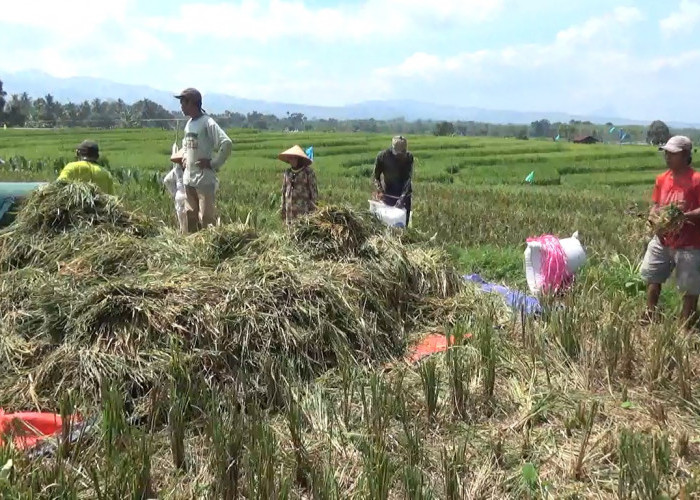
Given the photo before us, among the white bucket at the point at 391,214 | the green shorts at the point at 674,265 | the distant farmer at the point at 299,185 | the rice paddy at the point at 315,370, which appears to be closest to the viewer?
the rice paddy at the point at 315,370

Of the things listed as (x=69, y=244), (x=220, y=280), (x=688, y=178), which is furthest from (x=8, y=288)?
(x=688, y=178)

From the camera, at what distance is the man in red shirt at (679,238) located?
14.1 feet

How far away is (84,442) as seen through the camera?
271 centimetres

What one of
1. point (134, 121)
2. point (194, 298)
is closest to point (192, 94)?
point (194, 298)

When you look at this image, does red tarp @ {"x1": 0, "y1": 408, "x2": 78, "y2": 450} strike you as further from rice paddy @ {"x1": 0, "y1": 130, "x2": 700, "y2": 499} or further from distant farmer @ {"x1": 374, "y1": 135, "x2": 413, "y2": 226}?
distant farmer @ {"x1": 374, "y1": 135, "x2": 413, "y2": 226}

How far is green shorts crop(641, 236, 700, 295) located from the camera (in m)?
4.39

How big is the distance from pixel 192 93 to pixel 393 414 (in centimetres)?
377

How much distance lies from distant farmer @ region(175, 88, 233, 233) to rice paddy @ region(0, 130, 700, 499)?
85 centimetres

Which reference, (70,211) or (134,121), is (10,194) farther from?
(134,121)

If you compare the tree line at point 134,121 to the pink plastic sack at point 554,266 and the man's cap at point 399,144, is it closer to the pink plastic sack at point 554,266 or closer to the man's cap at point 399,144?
the man's cap at point 399,144

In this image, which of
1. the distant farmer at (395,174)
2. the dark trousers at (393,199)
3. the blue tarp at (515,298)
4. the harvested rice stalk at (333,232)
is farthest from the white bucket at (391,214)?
the harvested rice stalk at (333,232)

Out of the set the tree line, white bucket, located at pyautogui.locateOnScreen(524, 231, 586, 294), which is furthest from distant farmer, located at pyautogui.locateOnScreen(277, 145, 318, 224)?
the tree line

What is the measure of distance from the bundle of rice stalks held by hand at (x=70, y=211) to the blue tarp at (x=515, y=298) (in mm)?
2813

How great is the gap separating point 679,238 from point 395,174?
9.79ft
